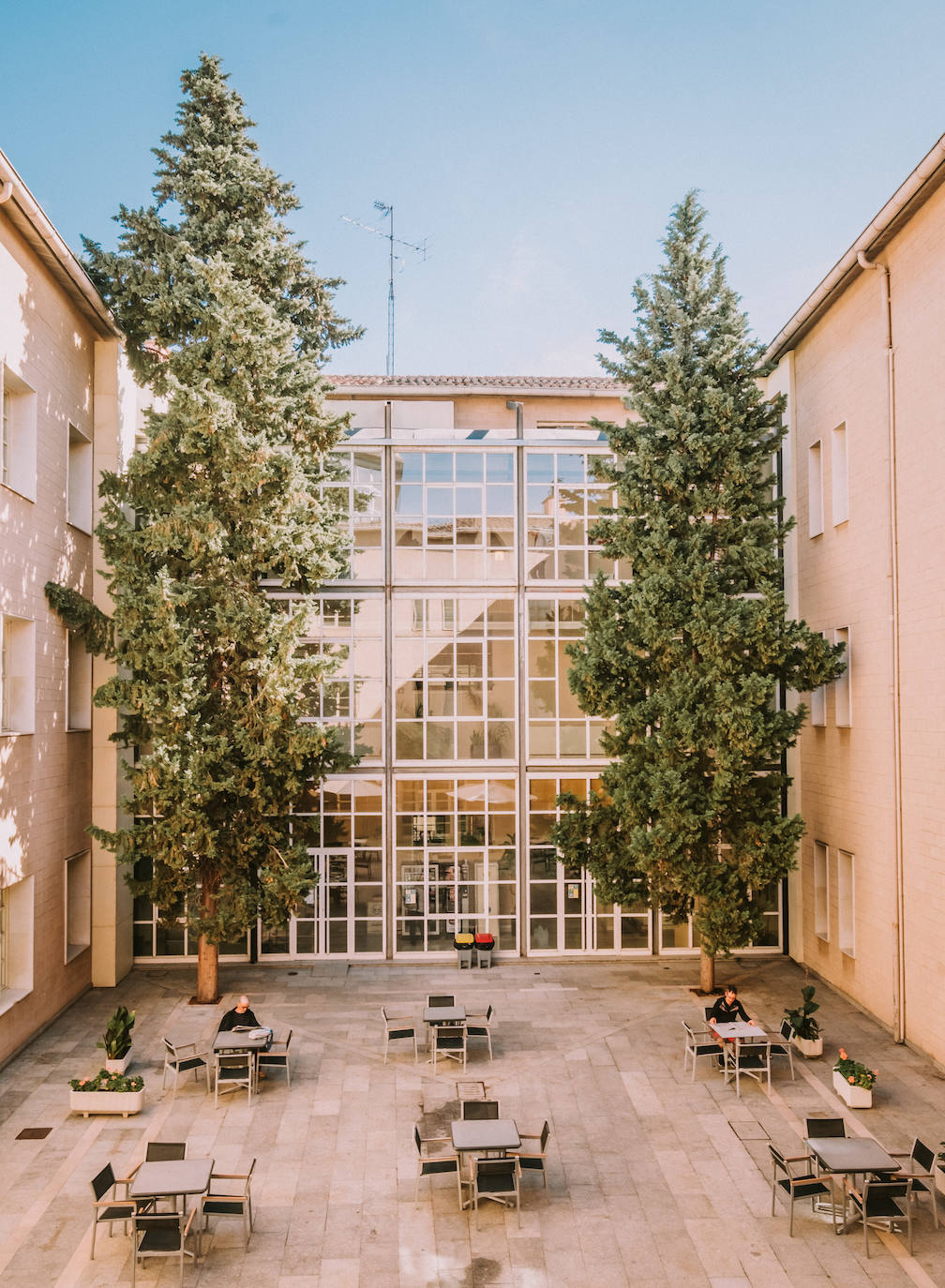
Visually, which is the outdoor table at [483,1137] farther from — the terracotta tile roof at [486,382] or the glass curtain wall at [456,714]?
the terracotta tile roof at [486,382]

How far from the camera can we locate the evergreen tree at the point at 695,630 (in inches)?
607

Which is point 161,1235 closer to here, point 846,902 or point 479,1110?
point 479,1110

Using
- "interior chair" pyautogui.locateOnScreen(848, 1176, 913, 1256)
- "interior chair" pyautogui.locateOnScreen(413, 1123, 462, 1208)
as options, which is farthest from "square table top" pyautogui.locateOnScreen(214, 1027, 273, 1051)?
"interior chair" pyautogui.locateOnScreen(848, 1176, 913, 1256)

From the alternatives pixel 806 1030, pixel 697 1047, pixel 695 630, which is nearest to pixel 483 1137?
pixel 697 1047

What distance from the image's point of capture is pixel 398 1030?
553 inches

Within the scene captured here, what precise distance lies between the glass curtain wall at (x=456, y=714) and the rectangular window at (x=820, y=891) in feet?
4.98

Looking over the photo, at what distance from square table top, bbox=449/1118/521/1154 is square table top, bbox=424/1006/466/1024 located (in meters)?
3.34

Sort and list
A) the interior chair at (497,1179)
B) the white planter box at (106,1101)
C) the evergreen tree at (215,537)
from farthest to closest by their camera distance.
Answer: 1. the evergreen tree at (215,537)
2. the white planter box at (106,1101)
3. the interior chair at (497,1179)

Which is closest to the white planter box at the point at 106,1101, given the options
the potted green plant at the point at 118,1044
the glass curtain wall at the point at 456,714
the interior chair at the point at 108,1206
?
the potted green plant at the point at 118,1044

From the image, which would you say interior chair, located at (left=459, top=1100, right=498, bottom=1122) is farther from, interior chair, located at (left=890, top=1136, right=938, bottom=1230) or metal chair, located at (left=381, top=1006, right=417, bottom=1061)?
interior chair, located at (left=890, top=1136, right=938, bottom=1230)

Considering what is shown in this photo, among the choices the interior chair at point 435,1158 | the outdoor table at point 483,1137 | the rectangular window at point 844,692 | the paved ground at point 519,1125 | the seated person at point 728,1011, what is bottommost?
the paved ground at point 519,1125

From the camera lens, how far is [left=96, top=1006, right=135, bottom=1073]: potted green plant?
43.1 ft

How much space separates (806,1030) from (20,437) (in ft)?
49.2

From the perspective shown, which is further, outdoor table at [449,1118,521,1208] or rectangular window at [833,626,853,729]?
rectangular window at [833,626,853,729]
